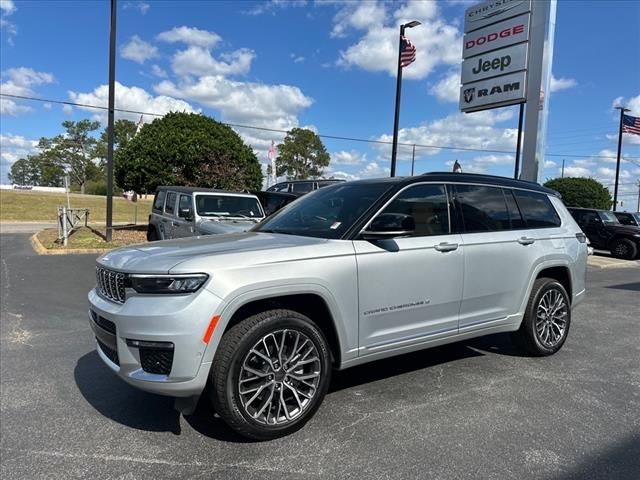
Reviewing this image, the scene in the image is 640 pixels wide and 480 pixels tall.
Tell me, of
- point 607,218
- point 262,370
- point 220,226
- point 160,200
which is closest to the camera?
point 262,370

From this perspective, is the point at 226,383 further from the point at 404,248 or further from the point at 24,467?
the point at 404,248

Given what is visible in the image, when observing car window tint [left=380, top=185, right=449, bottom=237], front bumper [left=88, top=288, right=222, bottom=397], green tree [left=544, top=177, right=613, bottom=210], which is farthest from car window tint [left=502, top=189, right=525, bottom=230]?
green tree [left=544, top=177, right=613, bottom=210]

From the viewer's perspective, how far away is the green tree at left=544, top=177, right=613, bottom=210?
1505 inches

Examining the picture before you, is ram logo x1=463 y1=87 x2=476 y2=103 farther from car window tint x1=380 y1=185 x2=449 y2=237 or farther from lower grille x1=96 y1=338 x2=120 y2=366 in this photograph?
lower grille x1=96 y1=338 x2=120 y2=366

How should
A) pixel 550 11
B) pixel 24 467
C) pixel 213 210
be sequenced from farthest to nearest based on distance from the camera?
pixel 550 11 → pixel 213 210 → pixel 24 467

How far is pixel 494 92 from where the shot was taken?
45.5 feet

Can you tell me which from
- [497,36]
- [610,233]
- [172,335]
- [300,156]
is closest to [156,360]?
[172,335]

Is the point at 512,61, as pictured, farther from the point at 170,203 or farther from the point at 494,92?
the point at 170,203

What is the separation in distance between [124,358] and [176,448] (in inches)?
26.5

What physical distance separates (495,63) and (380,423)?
13173 mm

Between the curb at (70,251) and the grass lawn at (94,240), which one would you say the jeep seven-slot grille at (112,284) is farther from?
the grass lawn at (94,240)

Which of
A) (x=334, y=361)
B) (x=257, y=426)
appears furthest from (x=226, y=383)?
(x=334, y=361)

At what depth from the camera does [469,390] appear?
3941 mm

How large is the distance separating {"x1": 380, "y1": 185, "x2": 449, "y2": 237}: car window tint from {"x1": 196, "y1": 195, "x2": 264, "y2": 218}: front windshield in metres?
6.41
